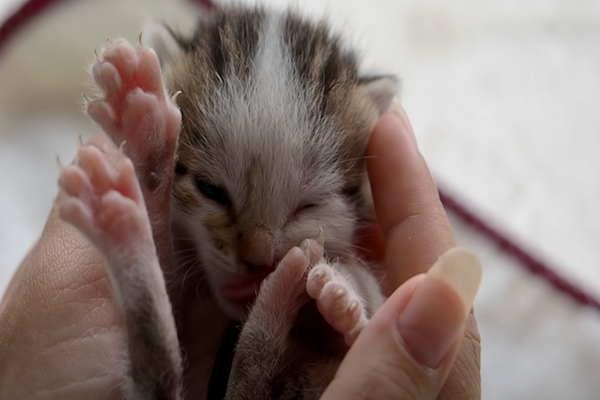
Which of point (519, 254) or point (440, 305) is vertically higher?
point (440, 305)

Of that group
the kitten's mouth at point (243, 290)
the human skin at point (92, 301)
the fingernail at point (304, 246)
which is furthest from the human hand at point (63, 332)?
the fingernail at point (304, 246)

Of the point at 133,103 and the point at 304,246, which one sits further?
the point at 304,246

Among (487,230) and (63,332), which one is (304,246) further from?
(487,230)

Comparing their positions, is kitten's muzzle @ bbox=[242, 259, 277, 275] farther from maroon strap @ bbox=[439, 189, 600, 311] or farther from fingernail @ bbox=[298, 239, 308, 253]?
maroon strap @ bbox=[439, 189, 600, 311]

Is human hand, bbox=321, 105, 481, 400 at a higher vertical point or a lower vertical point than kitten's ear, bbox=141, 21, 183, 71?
lower

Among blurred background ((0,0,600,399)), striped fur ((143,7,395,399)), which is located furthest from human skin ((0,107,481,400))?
blurred background ((0,0,600,399))

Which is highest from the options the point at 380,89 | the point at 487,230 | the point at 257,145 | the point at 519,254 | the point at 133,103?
the point at 133,103

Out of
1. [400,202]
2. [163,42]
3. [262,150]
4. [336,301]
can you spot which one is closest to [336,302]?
[336,301]

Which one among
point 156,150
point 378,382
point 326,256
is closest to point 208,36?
point 156,150
